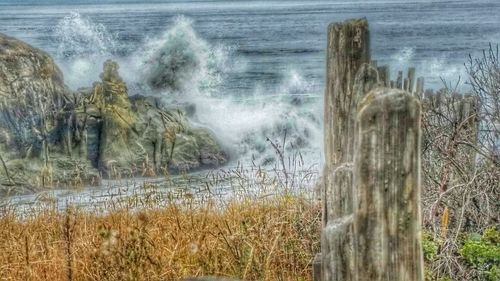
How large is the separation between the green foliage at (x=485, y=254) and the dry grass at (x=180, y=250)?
1.43 meters

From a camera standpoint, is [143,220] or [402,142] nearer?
[402,142]

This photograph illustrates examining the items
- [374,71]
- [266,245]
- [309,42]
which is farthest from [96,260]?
[309,42]

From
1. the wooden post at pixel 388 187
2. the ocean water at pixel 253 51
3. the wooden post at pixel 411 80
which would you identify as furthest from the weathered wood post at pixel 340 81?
the ocean water at pixel 253 51

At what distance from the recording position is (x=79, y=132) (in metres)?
21.8

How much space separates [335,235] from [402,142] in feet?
1.31

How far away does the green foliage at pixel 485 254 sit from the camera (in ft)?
19.9

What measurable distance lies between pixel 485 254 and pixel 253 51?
53.1m

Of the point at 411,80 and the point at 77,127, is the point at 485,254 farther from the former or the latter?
the point at 77,127

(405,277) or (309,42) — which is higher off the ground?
(405,277)

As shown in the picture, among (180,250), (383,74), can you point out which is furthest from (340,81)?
(180,250)

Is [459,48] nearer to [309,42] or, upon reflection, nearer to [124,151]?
[309,42]

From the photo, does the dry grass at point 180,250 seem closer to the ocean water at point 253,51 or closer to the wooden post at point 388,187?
the ocean water at point 253,51

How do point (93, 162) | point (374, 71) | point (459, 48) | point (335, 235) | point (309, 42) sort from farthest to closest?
point (309, 42), point (459, 48), point (93, 162), point (374, 71), point (335, 235)

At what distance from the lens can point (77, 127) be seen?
21703 millimetres
